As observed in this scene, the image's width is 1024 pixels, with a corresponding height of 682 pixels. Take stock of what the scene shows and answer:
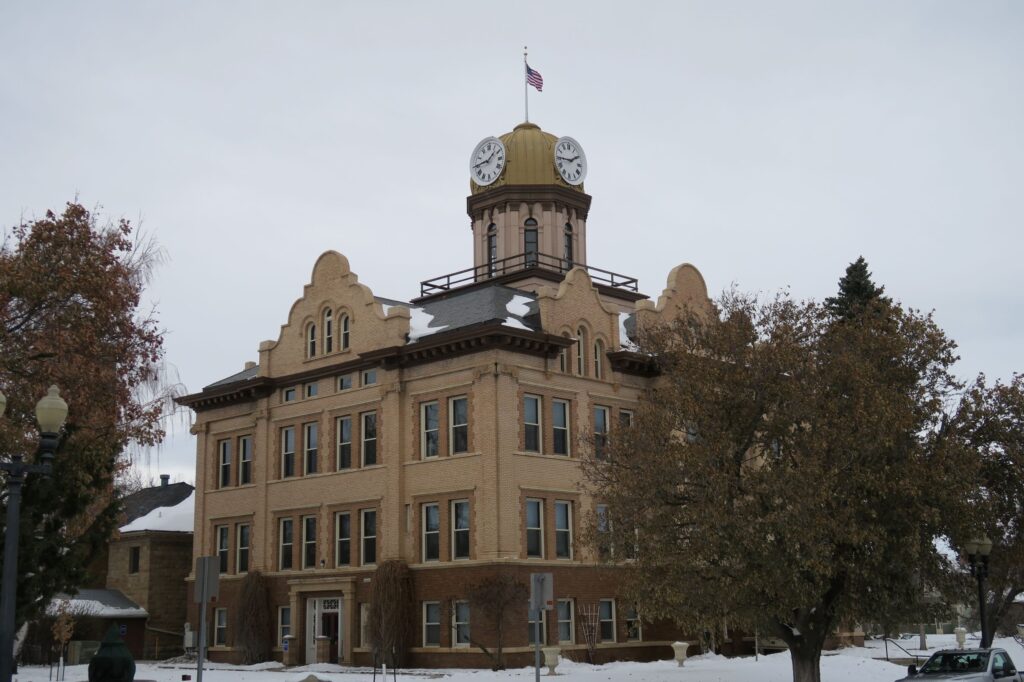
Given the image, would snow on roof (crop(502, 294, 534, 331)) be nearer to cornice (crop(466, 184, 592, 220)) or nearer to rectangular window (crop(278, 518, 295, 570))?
cornice (crop(466, 184, 592, 220))

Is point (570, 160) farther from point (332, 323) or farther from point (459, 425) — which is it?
point (459, 425)

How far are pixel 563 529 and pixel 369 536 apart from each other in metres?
7.73

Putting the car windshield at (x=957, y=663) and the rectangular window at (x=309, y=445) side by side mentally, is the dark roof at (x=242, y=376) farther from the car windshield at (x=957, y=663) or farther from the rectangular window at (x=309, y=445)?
the car windshield at (x=957, y=663)

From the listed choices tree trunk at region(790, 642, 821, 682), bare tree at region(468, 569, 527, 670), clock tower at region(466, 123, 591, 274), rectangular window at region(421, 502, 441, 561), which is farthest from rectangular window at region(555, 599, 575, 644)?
clock tower at region(466, 123, 591, 274)

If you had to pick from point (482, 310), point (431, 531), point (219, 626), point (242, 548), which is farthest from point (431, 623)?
point (219, 626)

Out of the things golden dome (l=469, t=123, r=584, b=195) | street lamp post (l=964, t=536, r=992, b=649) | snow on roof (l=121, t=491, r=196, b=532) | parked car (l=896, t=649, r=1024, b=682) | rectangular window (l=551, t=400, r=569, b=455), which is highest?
golden dome (l=469, t=123, r=584, b=195)

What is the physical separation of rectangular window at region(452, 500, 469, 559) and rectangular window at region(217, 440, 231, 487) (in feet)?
48.1

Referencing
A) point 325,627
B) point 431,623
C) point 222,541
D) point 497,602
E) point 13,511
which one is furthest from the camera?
point 222,541

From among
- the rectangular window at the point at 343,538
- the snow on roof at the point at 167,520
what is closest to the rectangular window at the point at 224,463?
the snow on roof at the point at 167,520

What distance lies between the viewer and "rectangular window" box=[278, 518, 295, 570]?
4916 cm

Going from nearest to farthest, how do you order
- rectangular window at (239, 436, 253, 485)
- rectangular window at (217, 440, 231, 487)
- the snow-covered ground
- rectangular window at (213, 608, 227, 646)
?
the snow-covered ground, rectangular window at (213, 608, 227, 646), rectangular window at (239, 436, 253, 485), rectangular window at (217, 440, 231, 487)

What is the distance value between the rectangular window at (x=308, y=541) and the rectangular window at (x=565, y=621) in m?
10.9

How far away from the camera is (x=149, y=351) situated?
2616 cm

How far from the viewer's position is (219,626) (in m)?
51.4
